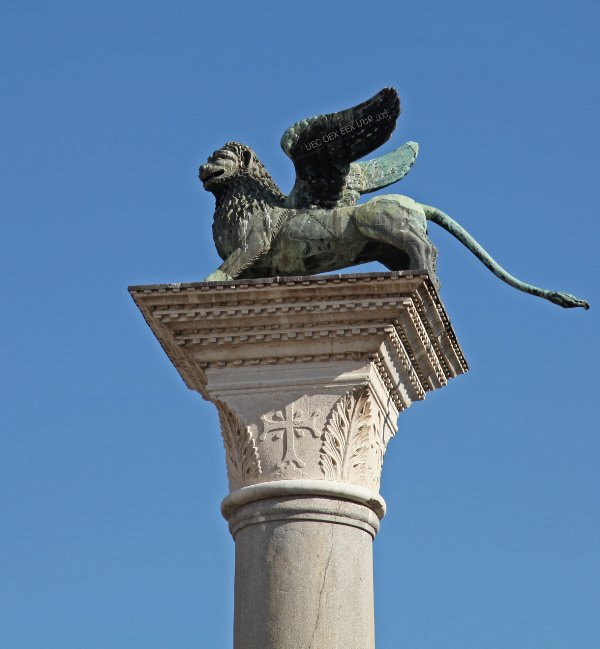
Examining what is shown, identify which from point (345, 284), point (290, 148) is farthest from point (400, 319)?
point (290, 148)

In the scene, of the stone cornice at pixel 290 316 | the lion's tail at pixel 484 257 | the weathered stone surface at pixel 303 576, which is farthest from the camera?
the lion's tail at pixel 484 257

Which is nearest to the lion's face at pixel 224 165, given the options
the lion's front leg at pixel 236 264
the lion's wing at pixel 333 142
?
the lion's wing at pixel 333 142

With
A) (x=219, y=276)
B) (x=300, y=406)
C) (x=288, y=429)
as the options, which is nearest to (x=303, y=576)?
(x=288, y=429)

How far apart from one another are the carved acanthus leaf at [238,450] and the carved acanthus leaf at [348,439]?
530 millimetres

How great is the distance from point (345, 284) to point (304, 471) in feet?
4.69

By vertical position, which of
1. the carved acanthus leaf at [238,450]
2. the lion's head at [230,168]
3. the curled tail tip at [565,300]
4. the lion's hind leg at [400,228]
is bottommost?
the carved acanthus leaf at [238,450]

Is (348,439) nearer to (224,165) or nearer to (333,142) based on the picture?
(333,142)

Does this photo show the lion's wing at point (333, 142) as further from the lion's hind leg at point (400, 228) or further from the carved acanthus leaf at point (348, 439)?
the carved acanthus leaf at point (348, 439)

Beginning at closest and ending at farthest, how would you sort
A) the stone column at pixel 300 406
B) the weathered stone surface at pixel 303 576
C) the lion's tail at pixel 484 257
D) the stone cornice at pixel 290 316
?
the weathered stone surface at pixel 303 576 → the stone column at pixel 300 406 → the stone cornice at pixel 290 316 → the lion's tail at pixel 484 257

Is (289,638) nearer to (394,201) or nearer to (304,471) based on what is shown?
(304,471)

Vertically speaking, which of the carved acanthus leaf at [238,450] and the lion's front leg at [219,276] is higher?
the lion's front leg at [219,276]

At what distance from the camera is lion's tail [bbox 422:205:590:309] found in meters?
10.6

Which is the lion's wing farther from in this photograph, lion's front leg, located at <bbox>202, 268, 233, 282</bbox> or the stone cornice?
the stone cornice

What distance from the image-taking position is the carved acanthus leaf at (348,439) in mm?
9758
